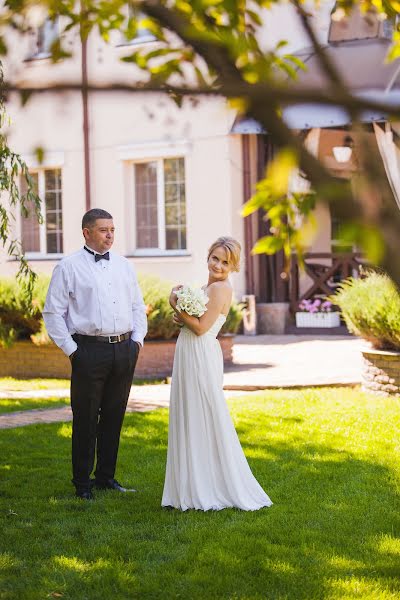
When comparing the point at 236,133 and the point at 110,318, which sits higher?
the point at 236,133

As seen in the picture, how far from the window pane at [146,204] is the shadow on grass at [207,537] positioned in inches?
471

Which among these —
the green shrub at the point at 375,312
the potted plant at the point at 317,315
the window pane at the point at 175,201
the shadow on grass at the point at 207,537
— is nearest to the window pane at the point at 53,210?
the window pane at the point at 175,201

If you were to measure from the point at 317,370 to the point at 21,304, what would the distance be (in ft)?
14.7

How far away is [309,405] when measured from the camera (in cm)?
995

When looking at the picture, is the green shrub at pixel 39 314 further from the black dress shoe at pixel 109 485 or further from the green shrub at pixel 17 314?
the black dress shoe at pixel 109 485

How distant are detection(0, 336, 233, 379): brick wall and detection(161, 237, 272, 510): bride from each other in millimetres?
6620

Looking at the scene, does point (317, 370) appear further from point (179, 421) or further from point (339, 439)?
point (179, 421)

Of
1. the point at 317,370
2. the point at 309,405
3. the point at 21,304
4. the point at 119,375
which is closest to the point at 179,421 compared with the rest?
the point at 119,375

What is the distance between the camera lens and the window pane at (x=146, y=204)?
63.5ft

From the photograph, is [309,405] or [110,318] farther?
[309,405]

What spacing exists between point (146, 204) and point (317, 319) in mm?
4519

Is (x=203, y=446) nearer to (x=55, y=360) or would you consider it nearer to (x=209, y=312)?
(x=209, y=312)

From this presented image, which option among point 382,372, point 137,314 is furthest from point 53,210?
point 137,314

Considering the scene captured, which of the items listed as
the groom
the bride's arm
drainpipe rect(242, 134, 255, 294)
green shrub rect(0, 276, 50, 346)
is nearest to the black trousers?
the groom
